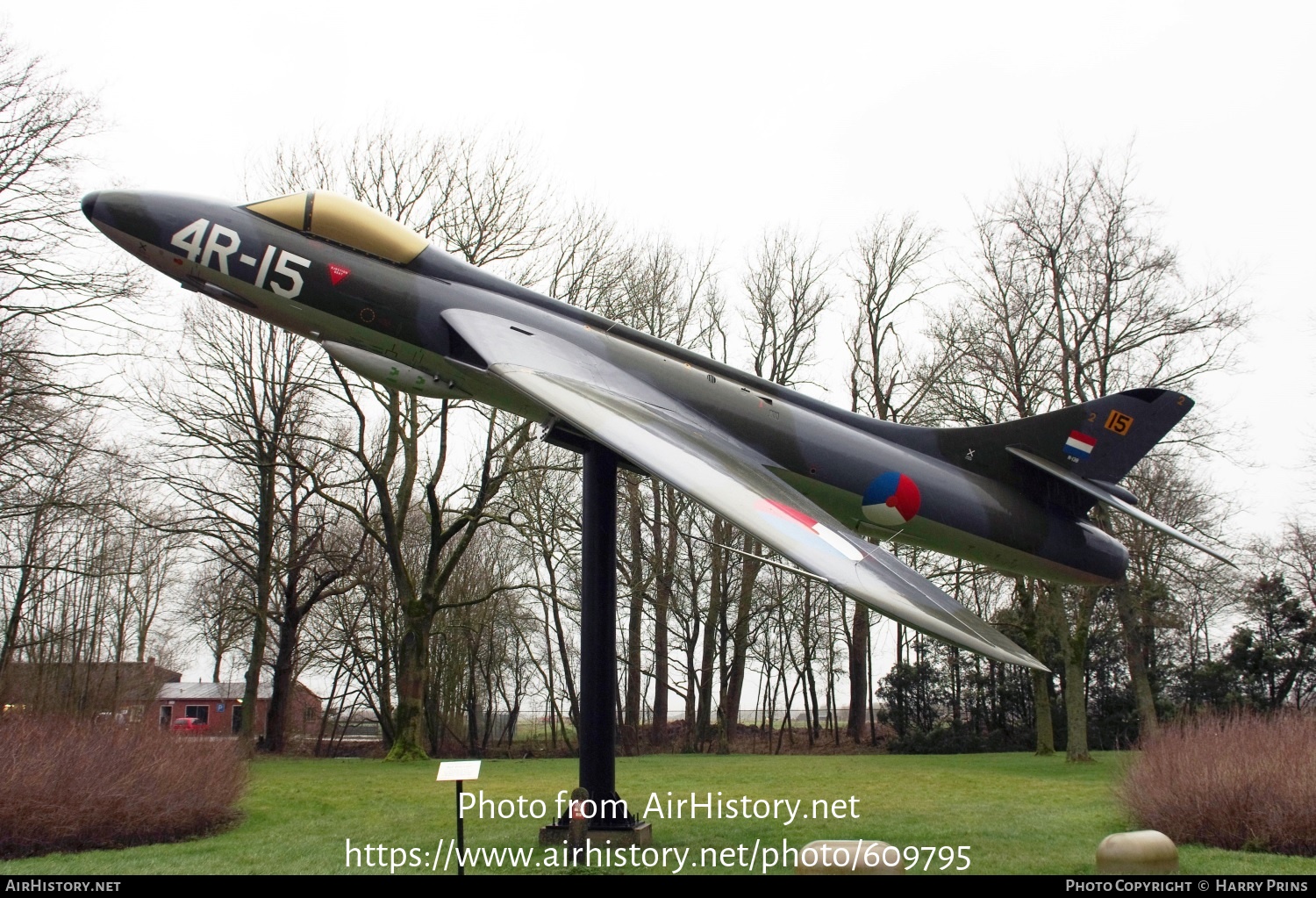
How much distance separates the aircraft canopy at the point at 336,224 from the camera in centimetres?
1038

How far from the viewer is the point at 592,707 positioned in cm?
1029

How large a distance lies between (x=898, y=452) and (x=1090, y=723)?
78.1 ft

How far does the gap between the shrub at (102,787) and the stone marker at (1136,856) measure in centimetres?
984

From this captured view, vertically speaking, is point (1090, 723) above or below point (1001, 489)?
below

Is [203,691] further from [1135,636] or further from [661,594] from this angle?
[1135,636]

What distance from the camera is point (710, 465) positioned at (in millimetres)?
7711

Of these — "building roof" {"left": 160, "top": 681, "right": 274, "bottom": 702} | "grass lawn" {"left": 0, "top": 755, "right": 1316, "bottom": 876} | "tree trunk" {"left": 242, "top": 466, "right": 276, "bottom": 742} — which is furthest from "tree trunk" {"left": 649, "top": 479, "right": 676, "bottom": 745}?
"building roof" {"left": 160, "top": 681, "right": 274, "bottom": 702}

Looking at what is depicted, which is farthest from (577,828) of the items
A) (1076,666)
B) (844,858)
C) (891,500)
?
(1076,666)

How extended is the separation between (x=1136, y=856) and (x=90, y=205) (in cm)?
1178

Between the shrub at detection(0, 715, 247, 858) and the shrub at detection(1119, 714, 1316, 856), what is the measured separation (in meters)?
11.3

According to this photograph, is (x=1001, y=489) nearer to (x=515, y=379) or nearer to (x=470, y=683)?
(x=515, y=379)

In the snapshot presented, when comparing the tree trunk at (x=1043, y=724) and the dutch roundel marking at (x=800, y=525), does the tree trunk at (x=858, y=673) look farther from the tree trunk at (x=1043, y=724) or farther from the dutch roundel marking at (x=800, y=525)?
the dutch roundel marking at (x=800, y=525)

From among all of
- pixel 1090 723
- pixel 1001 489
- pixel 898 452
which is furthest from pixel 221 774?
pixel 1090 723

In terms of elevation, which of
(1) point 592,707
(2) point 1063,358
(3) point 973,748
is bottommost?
(3) point 973,748
